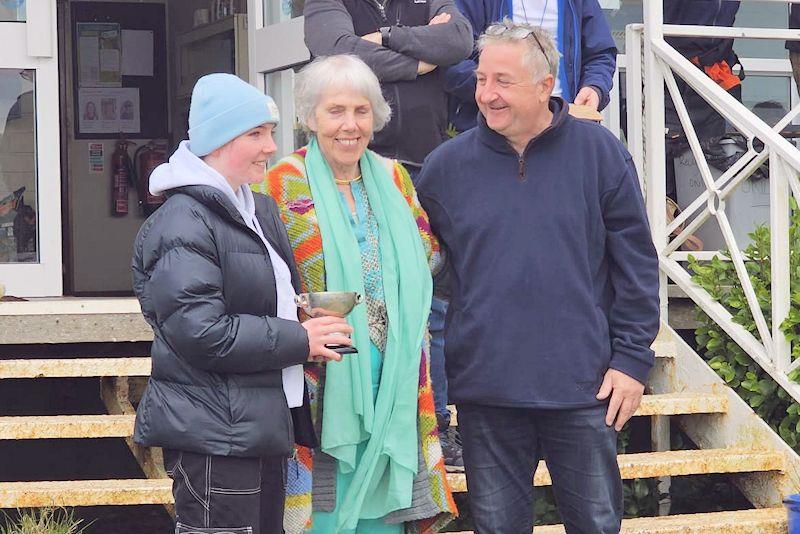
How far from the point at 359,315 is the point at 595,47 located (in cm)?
198

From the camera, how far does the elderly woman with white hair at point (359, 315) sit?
10.9ft

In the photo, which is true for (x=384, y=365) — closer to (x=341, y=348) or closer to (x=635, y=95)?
(x=341, y=348)

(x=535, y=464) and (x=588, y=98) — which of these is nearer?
(x=535, y=464)

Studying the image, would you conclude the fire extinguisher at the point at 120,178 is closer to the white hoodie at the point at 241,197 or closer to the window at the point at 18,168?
the window at the point at 18,168

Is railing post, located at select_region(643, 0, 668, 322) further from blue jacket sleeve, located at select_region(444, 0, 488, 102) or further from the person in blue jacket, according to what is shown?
blue jacket sleeve, located at select_region(444, 0, 488, 102)

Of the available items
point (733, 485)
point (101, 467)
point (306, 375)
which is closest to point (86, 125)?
point (101, 467)

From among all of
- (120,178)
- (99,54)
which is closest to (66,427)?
(120,178)

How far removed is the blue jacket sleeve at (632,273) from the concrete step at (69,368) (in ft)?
7.83

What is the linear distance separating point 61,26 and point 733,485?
5.73 metres

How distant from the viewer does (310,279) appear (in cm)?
334

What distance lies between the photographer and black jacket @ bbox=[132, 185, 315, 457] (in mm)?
2877

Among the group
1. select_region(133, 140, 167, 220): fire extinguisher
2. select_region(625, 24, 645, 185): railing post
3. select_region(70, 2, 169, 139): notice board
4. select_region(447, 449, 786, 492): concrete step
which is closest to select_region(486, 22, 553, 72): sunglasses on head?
select_region(447, 449, 786, 492): concrete step

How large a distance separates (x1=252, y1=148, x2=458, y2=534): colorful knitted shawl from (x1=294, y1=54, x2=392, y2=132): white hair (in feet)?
0.52

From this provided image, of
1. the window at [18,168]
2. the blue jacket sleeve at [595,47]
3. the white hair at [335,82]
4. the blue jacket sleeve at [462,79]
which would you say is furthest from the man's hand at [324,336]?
the window at [18,168]
